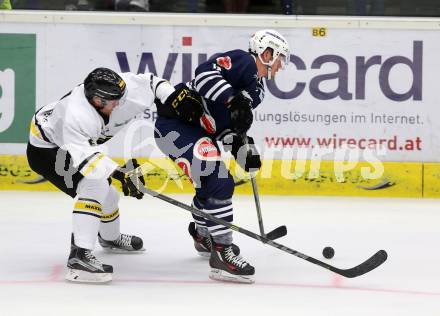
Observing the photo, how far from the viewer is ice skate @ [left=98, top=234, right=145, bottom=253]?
18.1 feet

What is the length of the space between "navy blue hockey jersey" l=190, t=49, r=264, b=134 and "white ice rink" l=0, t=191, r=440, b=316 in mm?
837

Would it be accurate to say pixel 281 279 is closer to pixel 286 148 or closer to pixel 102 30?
pixel 286 148

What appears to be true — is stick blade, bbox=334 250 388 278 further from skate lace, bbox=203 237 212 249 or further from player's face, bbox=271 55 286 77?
player's face, bbox=271 55 286 77

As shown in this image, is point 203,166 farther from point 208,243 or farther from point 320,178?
point 320,178

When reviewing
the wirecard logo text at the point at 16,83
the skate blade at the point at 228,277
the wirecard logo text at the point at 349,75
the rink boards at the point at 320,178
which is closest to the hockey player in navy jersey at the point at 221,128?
the skate blade at the point at 228,277

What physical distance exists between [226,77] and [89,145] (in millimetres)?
737

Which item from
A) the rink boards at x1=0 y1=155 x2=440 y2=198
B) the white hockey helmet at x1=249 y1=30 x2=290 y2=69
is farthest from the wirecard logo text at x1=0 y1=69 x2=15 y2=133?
the white hockey helmet at x1=249 y1=30 x2=290 y2=69

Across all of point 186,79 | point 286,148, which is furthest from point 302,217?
point 186,79

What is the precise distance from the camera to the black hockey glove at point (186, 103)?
511 centimetres

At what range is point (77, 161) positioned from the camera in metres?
4.68

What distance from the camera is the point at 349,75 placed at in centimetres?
792

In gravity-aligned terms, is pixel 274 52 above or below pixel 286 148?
above

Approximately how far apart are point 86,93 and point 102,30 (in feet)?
10.7

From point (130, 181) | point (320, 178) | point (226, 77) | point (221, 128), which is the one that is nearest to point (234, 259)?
point (130, 181)
